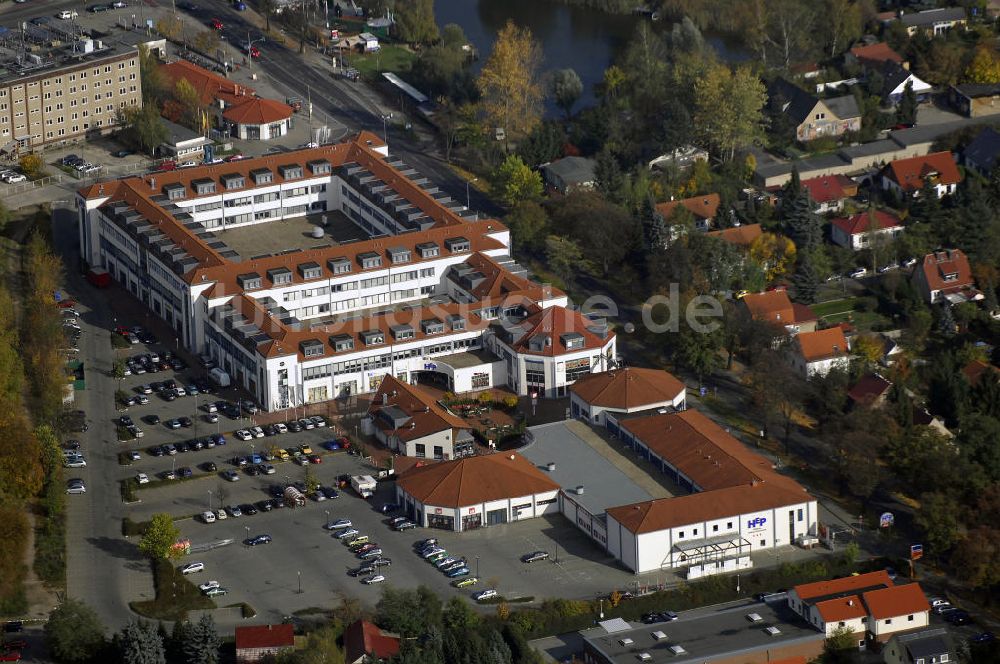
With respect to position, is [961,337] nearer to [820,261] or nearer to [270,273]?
[820,261]

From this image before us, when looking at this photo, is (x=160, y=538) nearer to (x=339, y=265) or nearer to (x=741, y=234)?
(x=339, y=265)

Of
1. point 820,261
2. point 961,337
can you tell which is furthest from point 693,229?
point 961,337

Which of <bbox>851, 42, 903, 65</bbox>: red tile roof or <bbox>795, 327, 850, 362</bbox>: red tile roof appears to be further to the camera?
<bbox>851, 42, 903, 65</bbox>: red tile roof

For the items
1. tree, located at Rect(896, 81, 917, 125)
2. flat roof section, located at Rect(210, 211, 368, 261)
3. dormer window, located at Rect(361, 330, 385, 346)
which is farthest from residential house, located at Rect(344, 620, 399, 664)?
tree, located at Rect(896, 81, 917, 125)

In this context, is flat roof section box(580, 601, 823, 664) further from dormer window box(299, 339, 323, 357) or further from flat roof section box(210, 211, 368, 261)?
flat roof section box(210, 211, 368, 261)

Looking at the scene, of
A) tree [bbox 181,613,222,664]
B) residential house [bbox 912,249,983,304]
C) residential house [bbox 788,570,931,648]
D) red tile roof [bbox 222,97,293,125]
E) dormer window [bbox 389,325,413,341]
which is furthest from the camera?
red tile roof [bbox 222,97,293,125]
